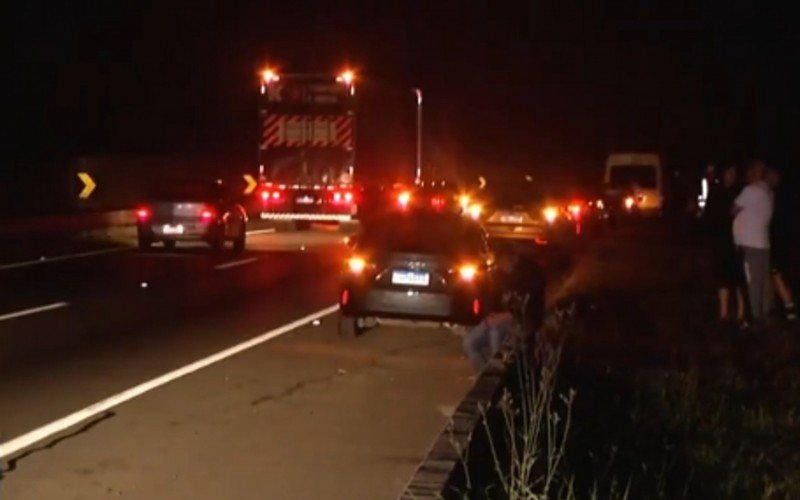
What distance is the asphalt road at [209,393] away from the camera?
33.0 ft

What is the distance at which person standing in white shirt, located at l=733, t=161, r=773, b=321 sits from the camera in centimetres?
1744

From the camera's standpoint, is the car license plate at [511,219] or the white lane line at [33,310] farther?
the car license plate at [511,219]


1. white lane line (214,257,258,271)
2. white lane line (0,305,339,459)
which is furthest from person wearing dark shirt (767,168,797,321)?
white lane line (214,257,258,271)

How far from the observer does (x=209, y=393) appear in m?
13.4

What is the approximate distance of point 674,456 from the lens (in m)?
10.6

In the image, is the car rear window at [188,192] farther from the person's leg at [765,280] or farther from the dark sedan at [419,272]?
the person's leg at [765,280]

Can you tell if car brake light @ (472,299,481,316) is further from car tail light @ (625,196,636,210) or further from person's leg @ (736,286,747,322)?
car tail light @ (625,196,636,210)

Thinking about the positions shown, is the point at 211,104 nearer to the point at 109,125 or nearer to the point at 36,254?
the point at 109,125

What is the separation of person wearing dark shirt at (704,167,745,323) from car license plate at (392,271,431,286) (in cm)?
353

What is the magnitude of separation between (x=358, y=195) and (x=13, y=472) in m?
26.8

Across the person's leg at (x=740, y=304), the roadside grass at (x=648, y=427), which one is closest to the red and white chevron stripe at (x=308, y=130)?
the person's leg at (x=740, y=304)

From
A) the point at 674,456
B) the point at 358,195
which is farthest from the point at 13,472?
the point at 358,195

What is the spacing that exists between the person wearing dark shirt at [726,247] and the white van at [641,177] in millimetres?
32193

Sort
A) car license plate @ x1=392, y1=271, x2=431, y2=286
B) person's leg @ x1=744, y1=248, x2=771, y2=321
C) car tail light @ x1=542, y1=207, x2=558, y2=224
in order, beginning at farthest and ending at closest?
car tail light @ x1=542, y1=207, x2=558, y2=224 < person's leg @ x1=744, y1=248, x2=771, y2=321 < car license plate @ x1=392, y1=271, x2=431, y2=286
